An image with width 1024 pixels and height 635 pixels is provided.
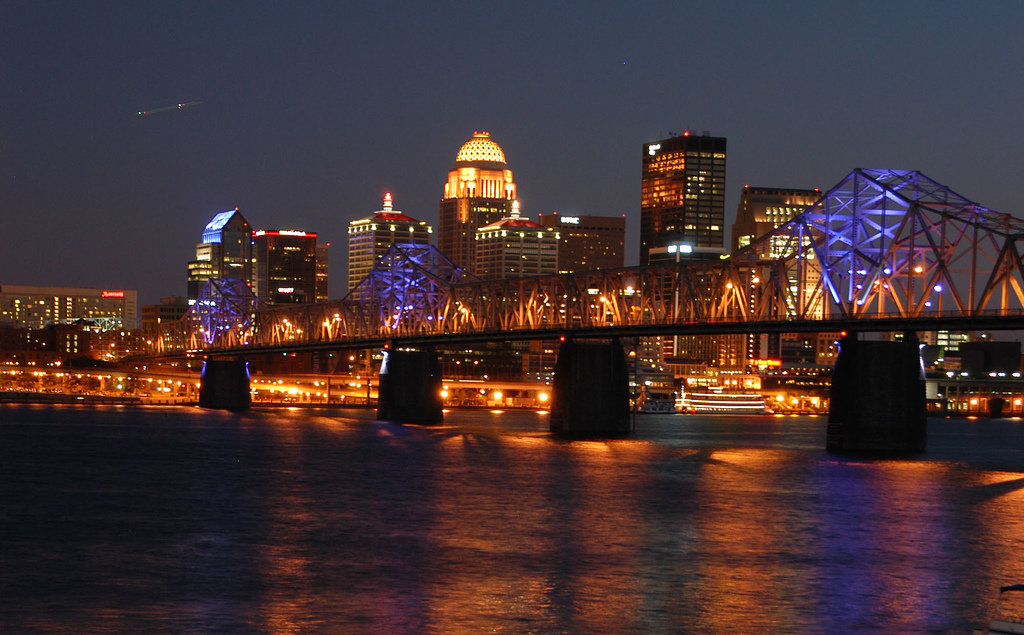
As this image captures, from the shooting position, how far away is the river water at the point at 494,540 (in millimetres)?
39688

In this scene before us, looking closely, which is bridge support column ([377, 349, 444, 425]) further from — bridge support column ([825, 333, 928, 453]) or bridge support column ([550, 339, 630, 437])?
bridge support column ([825, 333, 928, 453])

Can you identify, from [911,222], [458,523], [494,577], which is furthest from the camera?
[911,222]

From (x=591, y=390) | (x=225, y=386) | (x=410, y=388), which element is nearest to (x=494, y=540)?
(x=591, y=390)

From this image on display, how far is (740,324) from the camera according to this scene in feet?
345

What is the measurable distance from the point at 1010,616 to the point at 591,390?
88.6 m

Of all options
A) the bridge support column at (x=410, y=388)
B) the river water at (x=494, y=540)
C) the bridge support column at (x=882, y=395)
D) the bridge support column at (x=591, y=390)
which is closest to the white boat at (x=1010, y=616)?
the river water at (x=494, y=540)

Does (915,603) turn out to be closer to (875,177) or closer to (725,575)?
(725,575)

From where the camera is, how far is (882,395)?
95438 millimetres

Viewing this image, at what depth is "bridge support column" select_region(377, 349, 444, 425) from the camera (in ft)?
464

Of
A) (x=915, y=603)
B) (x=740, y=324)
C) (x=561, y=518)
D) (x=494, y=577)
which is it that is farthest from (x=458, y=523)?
(x=740, y=324)

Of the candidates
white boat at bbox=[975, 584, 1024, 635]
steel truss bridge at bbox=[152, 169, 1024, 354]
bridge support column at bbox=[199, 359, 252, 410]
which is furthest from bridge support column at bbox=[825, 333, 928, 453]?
bridge support column at bbox=[199, 359, 252, 410]

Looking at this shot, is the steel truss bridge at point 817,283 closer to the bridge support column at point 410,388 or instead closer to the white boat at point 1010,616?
the bridge support column at point 410,388

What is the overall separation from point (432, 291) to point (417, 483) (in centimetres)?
8079

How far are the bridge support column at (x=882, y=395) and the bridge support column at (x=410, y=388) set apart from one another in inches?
2113
